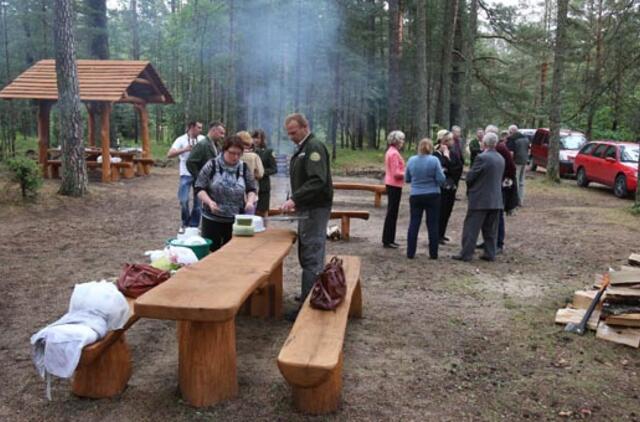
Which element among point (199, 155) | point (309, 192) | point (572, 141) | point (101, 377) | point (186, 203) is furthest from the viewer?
point (572, 141)

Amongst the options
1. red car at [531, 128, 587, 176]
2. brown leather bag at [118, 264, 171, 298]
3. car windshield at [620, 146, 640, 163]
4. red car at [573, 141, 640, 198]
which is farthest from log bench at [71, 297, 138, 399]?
red car at [531, 128, 587, 176]

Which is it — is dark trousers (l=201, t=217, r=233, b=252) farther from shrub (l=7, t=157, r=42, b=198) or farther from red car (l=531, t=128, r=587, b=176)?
red car (l=531, t=128, r=587, b=176)

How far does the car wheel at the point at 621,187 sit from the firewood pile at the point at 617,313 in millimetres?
10626

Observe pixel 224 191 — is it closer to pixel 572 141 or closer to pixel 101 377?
pixel 101 377

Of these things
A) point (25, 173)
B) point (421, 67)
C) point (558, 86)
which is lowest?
Answer: point (25, 173)

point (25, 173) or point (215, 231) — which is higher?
point (25, 173)

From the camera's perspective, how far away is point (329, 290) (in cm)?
377

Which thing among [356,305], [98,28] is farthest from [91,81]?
[356,305]

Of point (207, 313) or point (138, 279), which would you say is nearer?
point (207, 313)

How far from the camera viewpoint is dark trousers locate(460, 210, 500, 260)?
7.10m

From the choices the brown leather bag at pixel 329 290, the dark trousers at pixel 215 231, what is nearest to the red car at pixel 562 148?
the dark trousers at pixel 215 231

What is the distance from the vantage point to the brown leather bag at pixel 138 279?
3850 millimetres

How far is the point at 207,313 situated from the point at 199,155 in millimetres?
3837

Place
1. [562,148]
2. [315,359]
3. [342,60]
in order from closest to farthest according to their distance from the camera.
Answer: [315,359], [562,148], [342,60]
